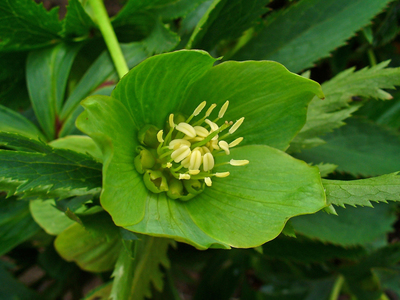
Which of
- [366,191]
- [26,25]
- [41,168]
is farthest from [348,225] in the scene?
[26,25]

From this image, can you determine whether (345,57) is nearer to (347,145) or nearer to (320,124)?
(347,145)

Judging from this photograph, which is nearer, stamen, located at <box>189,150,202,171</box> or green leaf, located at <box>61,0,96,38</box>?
stamen, located at <box>189,150,202,171</box>

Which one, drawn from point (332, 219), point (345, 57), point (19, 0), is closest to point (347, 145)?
point (332, 219)

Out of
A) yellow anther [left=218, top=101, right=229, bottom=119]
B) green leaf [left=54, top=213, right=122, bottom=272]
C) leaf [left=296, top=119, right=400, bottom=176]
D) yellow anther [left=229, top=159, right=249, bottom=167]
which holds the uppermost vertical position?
yellow anther [left=218, top=101, right=229, bottom=119]

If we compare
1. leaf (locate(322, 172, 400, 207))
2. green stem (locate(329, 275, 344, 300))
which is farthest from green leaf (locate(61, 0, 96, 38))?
green stem (locate(329, 275, 344, 300))

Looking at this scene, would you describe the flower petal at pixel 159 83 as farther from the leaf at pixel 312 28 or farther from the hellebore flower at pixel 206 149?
the leaf at pixel 312 28

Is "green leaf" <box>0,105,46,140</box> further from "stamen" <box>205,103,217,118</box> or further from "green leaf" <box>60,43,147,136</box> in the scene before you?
"stamen" <box>205,103,217,118</box>
